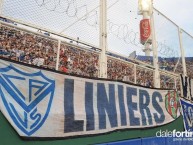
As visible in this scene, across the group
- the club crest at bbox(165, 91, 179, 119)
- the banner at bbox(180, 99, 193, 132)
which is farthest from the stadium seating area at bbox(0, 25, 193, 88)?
the banner at bbox(180, 99, 193, 132)

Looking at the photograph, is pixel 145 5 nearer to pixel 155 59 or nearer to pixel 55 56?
pixel 155 59

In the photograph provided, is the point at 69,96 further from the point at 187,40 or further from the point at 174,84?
the point at 187,40

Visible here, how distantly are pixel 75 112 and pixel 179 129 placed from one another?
3880mm

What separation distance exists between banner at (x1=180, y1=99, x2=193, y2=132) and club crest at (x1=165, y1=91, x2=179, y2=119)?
0.39 metres

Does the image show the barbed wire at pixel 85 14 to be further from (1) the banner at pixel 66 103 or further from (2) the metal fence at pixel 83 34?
(1) the banner at pixel 66 103

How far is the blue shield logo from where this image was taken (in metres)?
3.63

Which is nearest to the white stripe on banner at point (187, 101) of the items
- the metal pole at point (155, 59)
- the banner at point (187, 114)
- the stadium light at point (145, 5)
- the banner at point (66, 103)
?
the banner at point (187, 114)

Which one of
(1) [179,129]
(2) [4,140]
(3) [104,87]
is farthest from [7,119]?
(1) [179,129]

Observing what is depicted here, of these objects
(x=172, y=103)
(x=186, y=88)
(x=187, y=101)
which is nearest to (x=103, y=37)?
(x=172, y=103)

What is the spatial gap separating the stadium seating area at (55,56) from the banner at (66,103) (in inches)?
13.8

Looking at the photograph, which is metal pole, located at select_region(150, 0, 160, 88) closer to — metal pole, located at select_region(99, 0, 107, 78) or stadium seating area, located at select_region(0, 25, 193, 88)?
stadium seating area, located at select_region(0, 25, 193, 88)

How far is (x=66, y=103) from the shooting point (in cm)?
439

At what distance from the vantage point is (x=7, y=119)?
3549mm

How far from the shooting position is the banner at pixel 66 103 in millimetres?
3709
